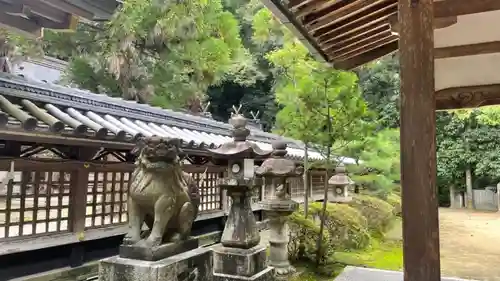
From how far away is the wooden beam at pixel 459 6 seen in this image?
2.54 meters

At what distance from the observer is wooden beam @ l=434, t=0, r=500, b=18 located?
2541mm

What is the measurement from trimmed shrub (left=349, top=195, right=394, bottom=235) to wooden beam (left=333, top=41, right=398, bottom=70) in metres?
9.69

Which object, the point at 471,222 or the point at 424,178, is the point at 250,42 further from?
the point at 424,178

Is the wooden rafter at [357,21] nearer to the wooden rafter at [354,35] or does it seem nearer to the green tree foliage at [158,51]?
the wooden rafter at [354,35]

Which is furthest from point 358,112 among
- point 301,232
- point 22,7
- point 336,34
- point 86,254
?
point 22,7

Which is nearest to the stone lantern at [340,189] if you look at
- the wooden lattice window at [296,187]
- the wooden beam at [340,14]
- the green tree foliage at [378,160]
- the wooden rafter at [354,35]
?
the green tree foliage at [378,160]

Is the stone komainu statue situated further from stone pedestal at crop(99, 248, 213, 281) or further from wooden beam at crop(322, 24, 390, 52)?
wooden beam at crop(322, 24, 390, 52)

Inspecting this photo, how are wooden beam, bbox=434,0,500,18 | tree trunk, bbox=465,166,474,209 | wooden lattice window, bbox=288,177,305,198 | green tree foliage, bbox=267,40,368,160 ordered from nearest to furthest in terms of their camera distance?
wooden beam, bbox=434,0,500,18
green tree foliage, bbox=267,40,368,160
wooden lattice window, bbox=288,177,305,198
tree trunk, bbox=465,166,474,209

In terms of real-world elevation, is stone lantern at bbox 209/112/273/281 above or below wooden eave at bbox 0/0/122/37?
below

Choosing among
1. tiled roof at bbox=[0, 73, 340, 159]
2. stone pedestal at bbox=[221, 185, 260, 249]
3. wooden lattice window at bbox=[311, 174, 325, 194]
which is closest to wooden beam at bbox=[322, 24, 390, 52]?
stone pedestal at bbox=[221, 185, 260, 249]

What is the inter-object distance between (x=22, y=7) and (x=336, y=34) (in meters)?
2.75

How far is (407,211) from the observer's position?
1.82m

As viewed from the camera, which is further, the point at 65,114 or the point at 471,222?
the point at 471,222

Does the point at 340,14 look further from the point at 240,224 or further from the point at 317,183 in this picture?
the point at 317,183
